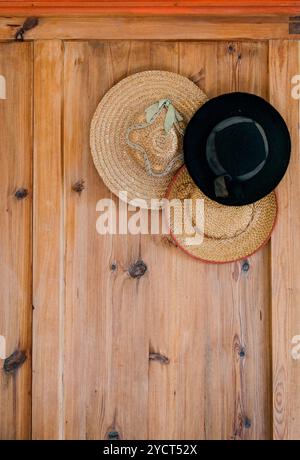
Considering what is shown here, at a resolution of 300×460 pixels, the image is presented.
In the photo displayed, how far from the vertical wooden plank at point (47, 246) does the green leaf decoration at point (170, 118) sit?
0.40 metres

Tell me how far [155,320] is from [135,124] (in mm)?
711

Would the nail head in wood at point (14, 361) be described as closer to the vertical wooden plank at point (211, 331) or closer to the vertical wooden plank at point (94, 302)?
the vertical wooden plank at point (94, 302)

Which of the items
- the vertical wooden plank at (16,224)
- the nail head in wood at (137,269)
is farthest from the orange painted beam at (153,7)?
the nail head in wood at (137,269)

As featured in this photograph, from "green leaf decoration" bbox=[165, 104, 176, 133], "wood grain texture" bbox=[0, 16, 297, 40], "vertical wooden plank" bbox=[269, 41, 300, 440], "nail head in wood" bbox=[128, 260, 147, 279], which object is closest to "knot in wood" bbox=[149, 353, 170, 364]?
"nail head in wood" bbox=[128, 260, 147, 279]

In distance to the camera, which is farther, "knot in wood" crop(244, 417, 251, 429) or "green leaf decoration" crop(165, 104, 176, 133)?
"knot in wood" crop(244, 417, 251, 429)

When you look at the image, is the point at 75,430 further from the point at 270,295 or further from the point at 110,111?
the point at 110,111

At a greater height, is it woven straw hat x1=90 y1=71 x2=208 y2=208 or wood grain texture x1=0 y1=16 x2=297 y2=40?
wood grain texture x1=0 y1=16 x2=297 y2=40

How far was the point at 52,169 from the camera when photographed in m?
1.52

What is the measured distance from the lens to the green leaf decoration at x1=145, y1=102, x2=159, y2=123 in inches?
56.6

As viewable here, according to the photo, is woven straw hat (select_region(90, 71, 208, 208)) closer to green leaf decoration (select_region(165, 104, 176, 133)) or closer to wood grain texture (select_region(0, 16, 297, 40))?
green leaf decoration (select_region(165, 104, 176, 133))

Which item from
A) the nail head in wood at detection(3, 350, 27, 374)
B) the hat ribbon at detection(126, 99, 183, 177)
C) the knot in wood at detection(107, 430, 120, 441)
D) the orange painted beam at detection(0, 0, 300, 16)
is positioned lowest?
the knot in wood at detection(107, 430, 120, 441)

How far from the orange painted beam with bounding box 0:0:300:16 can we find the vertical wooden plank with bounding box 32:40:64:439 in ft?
0.38

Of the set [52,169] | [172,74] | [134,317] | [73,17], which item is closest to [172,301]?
[134,317]

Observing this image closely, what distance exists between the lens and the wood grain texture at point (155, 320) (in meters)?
1.53
